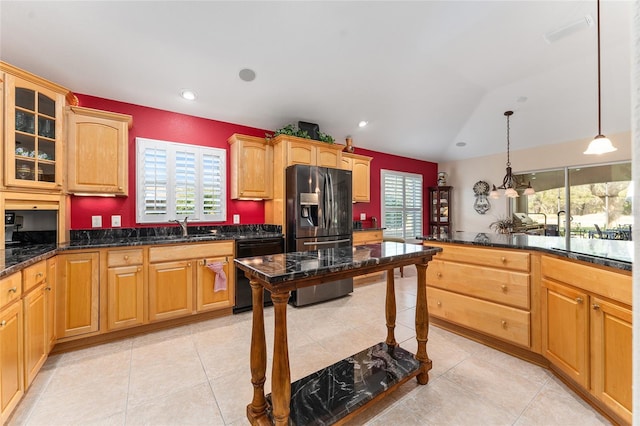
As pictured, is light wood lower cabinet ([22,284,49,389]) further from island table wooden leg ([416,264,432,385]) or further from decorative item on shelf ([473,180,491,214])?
decorative item on shelf ([473,180,491,214])

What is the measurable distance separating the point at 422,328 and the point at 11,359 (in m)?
2.72

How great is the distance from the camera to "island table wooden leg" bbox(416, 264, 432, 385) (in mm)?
2115

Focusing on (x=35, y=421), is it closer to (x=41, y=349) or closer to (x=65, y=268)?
(x=41, y=349)

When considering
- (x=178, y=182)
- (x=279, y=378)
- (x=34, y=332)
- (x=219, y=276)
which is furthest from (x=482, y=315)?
(x=178, y=182)

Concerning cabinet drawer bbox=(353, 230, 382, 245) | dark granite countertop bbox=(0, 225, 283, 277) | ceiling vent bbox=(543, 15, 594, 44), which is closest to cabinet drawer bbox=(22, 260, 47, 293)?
dark granite countertop bbox=(0, 225, 283, 277)

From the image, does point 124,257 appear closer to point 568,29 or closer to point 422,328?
point 422,328

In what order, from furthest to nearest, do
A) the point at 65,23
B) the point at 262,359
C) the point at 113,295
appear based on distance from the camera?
the point at 113,295
the point at 65,23
the point at 262,359

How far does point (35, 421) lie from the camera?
1.78 meters

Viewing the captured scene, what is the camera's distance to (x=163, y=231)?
3.53 m

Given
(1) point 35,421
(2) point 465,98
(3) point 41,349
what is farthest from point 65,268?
(2) point 465,98

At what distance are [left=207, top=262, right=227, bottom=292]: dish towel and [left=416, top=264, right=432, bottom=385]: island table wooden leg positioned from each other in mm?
2161

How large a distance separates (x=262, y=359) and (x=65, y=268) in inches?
85.0

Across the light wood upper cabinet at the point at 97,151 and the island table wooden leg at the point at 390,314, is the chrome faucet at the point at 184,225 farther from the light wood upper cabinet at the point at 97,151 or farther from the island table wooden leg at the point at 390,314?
the island table wooden leg at the point at 390,314

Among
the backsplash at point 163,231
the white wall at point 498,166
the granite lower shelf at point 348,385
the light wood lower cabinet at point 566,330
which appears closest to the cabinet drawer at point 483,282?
the light wood lower cabinet at point 566,330
